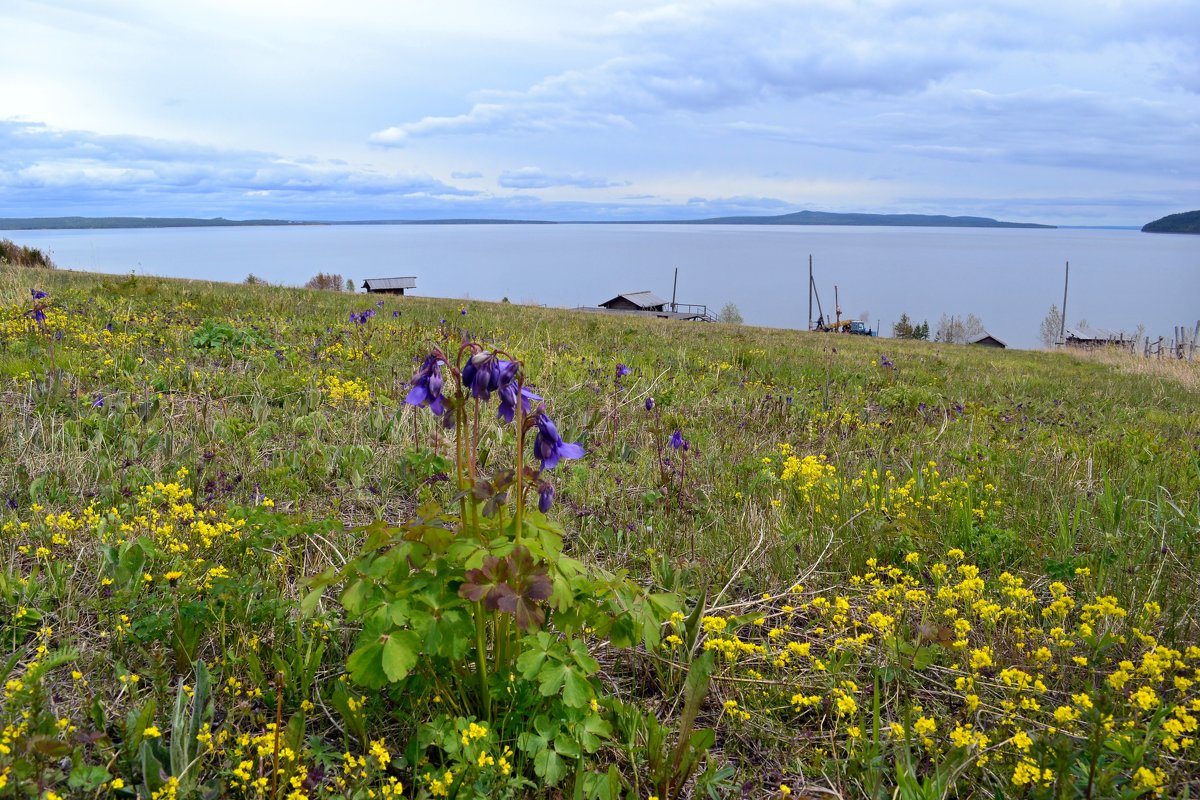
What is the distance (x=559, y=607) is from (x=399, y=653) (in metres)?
0.45

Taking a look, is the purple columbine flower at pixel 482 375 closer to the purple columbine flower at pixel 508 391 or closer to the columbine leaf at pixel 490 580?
the purple columbine flower at pixel 508 391

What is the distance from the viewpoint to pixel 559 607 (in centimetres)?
210

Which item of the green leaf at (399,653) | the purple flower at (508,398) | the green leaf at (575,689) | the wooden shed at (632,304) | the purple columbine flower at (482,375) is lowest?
the green leaf at (575,689)

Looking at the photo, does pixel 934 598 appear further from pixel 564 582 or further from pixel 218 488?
pixel 218 488

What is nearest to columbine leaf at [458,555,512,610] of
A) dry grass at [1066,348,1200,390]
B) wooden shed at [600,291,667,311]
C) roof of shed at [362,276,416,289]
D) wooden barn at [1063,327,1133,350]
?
dry grass at [1066,348,1200,390]

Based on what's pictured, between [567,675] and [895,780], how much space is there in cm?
112

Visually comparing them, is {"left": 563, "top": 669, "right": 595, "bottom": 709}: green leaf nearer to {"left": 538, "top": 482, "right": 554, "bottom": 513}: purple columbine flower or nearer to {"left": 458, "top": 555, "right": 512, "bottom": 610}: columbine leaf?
{"left": 458, "top": 555, "right": 512, "bottom": 610}: columbine leaf

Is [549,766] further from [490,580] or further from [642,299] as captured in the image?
[642,299]

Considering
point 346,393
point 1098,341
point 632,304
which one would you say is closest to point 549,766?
point 346,393

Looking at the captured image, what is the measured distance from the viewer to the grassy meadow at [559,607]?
2.11 metres

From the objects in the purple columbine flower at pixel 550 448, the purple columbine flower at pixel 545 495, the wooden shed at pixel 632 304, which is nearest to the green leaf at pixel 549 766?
the purple columbine flower at pixel 545 495

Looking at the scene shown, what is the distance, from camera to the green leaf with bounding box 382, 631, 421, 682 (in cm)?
189

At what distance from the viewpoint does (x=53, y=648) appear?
2674 mm

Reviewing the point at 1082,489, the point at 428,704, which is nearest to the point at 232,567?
the point at 428,704
